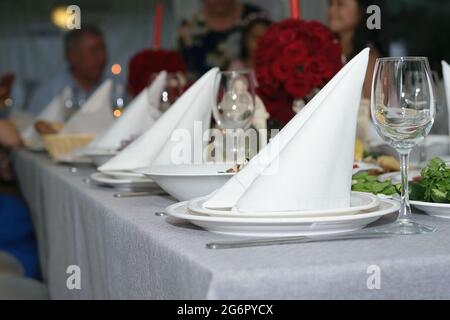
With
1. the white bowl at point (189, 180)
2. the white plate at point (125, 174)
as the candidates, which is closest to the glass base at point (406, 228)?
the white bowl at point (189, 180)

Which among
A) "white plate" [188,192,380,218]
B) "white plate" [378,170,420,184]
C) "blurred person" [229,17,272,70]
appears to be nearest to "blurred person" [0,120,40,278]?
"white plate" [378,170,420,184]

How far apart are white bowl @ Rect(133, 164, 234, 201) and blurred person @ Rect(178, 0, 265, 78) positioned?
4696mm

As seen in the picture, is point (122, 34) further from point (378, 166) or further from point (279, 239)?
point (279, 239)

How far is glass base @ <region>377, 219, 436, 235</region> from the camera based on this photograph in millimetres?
1059

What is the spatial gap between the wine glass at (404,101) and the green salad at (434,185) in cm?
10

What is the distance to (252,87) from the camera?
1553 millimetres

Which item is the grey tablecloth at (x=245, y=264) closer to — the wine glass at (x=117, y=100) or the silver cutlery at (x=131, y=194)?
the silver cutlery at (x=131, y=194)

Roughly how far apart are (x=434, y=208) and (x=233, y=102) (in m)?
0.47

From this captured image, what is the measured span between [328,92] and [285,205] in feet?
0.56

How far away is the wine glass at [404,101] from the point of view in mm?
1061

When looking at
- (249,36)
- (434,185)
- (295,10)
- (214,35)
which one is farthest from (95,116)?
(214,35)

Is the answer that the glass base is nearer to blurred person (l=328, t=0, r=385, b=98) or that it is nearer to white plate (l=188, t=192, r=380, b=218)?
white plate (l=188, t=192, r=380, b=218)

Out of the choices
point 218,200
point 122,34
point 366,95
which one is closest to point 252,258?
point 218,200

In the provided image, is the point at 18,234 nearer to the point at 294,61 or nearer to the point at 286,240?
the point at 294,61
